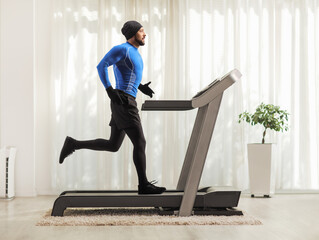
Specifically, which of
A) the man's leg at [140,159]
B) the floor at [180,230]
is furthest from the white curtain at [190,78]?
the man's leg at [140,159]

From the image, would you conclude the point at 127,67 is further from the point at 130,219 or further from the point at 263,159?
the point at 263,159

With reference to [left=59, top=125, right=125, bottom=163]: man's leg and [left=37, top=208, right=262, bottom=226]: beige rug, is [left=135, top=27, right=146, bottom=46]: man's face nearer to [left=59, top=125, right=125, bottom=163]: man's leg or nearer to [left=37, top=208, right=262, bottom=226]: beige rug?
[left=59, top=125, right=125, bottom=163]: man's leg

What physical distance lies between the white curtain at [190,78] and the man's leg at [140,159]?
5.91 ft

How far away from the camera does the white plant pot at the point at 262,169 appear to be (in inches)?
207

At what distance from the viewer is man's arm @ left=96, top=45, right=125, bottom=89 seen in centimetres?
375

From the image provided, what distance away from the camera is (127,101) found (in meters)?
3.83

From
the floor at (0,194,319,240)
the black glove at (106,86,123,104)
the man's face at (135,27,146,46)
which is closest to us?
the floor at (0,194,319,240)

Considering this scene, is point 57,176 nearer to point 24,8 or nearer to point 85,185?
point 85,185

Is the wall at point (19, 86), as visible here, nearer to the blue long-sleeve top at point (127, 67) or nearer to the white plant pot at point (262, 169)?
the blue long-sleeve top at point (127, 67)

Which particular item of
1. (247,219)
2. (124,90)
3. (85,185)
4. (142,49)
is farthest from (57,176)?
(247,219)

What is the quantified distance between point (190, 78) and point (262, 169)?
1260 millimetres

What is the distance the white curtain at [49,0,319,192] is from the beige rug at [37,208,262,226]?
1748 millimetres

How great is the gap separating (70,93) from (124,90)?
1.88 meters

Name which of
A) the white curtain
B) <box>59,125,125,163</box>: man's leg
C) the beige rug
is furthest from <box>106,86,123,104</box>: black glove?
the white curtain
